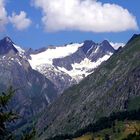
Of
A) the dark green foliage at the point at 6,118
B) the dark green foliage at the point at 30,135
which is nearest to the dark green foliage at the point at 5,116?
the dark green foliage at the point at 6,118

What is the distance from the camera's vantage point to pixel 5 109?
2766cm

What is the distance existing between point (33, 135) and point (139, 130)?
2122cm

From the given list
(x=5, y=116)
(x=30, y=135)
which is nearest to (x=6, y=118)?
(x=5, y=116)

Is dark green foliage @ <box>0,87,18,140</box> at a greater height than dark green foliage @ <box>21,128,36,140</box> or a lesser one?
greater

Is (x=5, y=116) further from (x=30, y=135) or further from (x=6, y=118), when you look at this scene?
(x=30, y=135)

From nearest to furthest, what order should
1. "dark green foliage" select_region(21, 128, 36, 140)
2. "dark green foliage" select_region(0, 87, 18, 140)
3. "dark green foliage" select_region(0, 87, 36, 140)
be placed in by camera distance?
"dark green foliage" select_region(21, 128, 36, 140) → "dark green foliage" select_region(0, 87, 36, 140) → "dark green foliage" select_region(0, 87, 18, 140)

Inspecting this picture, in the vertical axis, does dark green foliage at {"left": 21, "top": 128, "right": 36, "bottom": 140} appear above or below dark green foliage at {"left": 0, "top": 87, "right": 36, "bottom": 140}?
below

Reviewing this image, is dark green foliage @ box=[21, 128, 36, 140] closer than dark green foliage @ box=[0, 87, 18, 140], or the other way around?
dark green foliage @ box=[21, 128, 36, 140]

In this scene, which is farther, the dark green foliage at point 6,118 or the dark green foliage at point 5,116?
the dark green foliage at point 5,116

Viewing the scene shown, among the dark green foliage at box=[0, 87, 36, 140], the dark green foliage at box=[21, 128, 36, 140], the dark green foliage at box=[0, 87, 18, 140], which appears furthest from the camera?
the dark green foliage at box=[0, 87, 18, 140]

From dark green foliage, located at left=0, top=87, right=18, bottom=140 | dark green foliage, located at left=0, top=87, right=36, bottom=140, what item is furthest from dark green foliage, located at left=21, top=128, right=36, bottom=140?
dark green foliage, located at left=0, top=87, right=18, bottom=140

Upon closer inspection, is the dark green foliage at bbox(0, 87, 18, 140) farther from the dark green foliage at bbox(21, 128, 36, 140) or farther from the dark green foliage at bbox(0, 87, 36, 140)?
the dark green foliage at bbox(21, 128, 36, 140)

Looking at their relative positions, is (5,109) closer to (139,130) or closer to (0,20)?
(0,20)

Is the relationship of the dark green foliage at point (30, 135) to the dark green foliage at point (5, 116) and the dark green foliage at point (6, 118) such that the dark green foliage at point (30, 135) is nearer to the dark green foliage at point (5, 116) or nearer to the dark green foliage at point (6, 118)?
the dark green foliage at point (6, 118)
